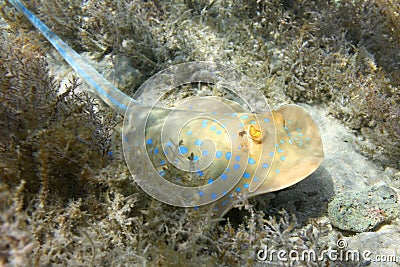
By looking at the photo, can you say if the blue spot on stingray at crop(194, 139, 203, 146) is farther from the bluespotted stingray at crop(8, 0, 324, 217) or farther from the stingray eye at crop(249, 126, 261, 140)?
the stingray eye at crop(249, 126, 261, 140)

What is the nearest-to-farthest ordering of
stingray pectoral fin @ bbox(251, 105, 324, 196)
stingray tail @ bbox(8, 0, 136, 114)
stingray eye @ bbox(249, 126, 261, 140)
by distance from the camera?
stingray pectoral fin @ bbox(251, 105, 324, 196)
stingray eye @ bbox(249, 126, 261, 140)
stingray tail @ bbox(8, 0, 136, 114)

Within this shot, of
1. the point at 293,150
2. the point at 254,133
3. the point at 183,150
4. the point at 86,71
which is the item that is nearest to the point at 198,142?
the point at 183,150

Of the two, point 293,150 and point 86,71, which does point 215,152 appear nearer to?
point 293,150

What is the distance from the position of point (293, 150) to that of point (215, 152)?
2.72ft

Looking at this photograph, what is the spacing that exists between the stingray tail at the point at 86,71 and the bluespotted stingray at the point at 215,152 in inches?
1.1

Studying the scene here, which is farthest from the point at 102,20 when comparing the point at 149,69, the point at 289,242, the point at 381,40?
the point at 381,40

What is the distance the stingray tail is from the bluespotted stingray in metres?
0.03

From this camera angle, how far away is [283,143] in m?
3.14

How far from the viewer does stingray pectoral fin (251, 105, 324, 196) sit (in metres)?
2.87

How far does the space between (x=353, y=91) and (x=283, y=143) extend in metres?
2.20

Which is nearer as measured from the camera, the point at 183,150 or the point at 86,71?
the point at 183,150

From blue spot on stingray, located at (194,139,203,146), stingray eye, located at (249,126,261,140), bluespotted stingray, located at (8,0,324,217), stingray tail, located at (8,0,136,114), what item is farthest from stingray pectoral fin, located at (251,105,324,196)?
stingray tail, located at (8,0,136,114)

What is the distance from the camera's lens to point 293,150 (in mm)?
3082

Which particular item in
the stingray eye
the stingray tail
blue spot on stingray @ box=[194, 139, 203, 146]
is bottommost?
blue spot on stingray @ box=[194, 139, 203, 146]
